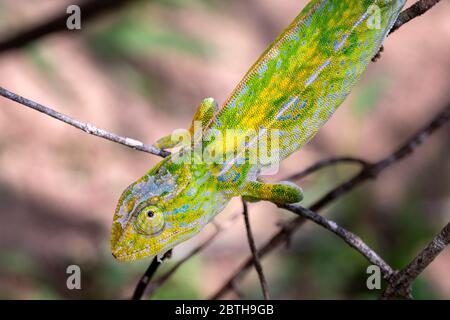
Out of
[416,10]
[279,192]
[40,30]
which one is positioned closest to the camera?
[416,10]

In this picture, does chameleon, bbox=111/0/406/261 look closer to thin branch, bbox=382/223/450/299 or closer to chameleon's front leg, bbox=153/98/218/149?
chameleon's front leg, bbox=153/98/218/149

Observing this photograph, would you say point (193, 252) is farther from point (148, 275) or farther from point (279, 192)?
point (279, 192)

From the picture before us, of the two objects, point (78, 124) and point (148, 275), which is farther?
point (148, 275)

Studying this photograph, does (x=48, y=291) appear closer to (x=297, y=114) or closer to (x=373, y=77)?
(x=297, y=114)

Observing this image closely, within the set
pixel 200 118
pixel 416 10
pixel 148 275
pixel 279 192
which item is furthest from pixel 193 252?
pixel 416 10

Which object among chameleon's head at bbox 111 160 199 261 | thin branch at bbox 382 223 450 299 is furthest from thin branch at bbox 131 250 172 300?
thin branch at bbox 382 223 450 299

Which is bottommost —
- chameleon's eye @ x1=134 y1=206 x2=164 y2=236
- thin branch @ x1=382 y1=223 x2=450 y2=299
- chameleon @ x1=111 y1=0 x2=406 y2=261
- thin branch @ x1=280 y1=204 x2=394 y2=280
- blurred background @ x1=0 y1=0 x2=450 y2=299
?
thin branch @ x1=382 y1=223 x2=450 y2=299

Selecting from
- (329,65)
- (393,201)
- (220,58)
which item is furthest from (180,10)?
(329,65)
